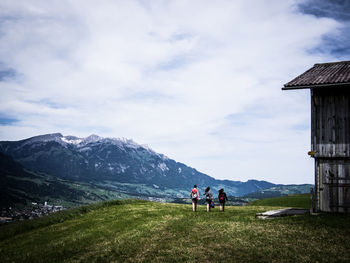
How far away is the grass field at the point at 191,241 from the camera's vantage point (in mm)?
16031

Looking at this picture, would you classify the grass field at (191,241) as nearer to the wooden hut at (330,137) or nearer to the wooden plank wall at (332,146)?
the wooden plank wall at (332,146)

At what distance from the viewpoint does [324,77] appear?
2589 cm

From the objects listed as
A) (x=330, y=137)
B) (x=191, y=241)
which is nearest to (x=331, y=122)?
(x=330, y=137)

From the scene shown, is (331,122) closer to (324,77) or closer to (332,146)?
(332,146)

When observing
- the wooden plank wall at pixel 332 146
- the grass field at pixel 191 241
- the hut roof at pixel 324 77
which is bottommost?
the grass field at pixel 191 241

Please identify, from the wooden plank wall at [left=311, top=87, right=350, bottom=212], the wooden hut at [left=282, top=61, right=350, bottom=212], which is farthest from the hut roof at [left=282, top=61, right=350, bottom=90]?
the wooden plank wall at [left=311, top=87, right=350, bottom=212]

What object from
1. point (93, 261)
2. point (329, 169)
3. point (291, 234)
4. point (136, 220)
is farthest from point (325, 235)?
point (136, 220)

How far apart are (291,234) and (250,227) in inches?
137

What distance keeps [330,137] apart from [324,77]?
554 cm

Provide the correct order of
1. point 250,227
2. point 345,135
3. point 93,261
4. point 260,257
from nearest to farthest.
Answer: point 260,257
point 93,261
point 250,227
point 345,135

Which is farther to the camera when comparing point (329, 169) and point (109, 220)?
point (109, 220)

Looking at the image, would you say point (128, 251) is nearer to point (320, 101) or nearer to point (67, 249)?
point (67, 249)

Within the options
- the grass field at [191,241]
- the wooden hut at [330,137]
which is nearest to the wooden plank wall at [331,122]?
the wooden hut at [330,137]

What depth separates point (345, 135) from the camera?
2453 cm
